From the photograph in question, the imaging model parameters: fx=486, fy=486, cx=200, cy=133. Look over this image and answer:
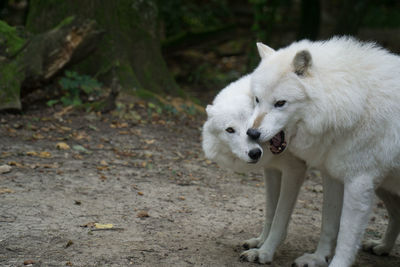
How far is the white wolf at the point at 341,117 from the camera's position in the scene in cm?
359

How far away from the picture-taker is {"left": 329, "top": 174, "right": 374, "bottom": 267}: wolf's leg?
370cm

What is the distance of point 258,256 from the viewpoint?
14.0ft

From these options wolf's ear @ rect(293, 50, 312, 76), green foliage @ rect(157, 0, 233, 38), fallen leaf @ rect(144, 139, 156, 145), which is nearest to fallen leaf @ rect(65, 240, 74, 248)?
wolf's ear @ rect(293, 50, 312, 76)

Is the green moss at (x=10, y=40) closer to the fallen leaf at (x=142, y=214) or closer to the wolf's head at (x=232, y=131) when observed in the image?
the fallen leaf at (x=142, y=214)

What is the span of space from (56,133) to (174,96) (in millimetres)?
2818

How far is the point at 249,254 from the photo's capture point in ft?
14.0

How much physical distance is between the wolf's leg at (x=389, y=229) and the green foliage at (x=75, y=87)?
509 cm

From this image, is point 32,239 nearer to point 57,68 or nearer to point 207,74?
point 57,68

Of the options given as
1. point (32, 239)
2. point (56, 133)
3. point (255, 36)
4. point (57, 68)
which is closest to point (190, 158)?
Answer: point (56, 133)

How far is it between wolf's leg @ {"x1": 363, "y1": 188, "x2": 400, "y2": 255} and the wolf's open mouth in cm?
147

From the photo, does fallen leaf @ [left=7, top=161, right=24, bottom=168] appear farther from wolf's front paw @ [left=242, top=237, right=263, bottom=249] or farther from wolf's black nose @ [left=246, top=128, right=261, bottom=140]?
wolf's black nose @ [left=246, top=128, right=261, bottom=140]

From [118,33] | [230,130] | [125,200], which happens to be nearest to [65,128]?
[118,33]

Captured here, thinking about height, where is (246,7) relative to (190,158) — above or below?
above

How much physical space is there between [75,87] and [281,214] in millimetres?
5100
